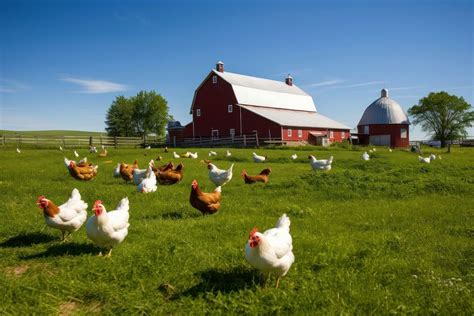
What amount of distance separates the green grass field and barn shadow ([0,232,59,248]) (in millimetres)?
21

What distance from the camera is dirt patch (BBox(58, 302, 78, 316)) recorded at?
464cm

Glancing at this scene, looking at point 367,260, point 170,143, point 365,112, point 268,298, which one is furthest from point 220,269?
point 365,112

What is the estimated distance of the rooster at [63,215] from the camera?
6.77m

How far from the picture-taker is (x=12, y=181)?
14773 mm

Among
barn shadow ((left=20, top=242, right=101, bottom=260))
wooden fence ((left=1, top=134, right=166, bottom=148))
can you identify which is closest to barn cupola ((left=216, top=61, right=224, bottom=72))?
wooden fence ((left=1, top=134, right=166, bottom=148))

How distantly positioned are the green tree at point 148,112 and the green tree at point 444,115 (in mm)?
54474

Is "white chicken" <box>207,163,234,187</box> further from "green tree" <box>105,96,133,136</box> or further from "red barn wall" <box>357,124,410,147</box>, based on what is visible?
"green tree" <box>105,96,133,136</box>

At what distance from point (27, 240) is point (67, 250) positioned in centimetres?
125

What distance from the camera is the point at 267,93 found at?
56.2 metres

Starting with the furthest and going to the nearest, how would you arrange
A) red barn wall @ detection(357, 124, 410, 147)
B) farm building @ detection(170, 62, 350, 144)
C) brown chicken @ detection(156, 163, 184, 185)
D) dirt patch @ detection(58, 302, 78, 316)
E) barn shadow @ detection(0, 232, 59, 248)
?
red barn wall @ detection(357, 124, 410, 147) < farm building @ detection(170, 62, 350, 144) < brown chicken @ detection(156, 163, 184, 185) < barn shadow @ detection(0, 232, 59, 248) < dirt patch @ detection(58, 302, 78, 316)

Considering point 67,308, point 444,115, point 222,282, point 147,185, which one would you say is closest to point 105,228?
point 67,308

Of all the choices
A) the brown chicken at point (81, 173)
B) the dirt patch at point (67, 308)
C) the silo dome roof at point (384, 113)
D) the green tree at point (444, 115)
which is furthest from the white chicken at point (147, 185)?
the green tree at point (444, 115)

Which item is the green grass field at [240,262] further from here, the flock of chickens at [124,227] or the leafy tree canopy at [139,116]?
the leafy tree canopy at [139,116]

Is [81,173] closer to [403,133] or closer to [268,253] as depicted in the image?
[268,253]
